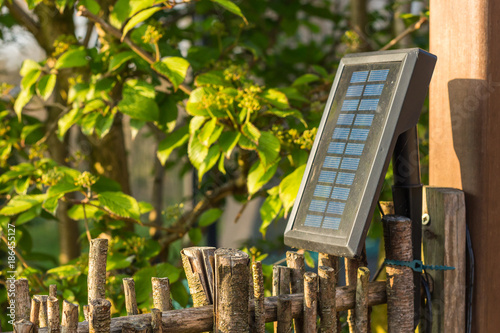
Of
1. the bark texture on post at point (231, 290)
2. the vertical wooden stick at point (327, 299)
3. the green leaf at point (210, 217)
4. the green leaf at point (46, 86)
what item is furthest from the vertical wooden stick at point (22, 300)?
the green leaf at point (210, 217)

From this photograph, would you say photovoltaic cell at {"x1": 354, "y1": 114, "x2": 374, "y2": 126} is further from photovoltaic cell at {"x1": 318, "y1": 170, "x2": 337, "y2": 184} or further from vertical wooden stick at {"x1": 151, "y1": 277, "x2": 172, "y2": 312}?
vertical wooden stick at {"x1": 151, "y1": 277, "x2": 172, "y2": 312}

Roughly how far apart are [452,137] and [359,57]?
0.35 meters

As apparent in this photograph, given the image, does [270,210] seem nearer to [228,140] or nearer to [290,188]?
[290,188]

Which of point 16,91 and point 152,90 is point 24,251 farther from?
point 152,90

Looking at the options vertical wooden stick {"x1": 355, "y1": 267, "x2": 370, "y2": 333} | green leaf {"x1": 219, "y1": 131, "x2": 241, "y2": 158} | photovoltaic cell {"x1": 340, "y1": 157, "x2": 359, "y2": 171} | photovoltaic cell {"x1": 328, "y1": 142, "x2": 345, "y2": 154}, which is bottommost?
vertical wooden stick {"x1": 355, "y1": 267, "x2": 370, "y2": 333}

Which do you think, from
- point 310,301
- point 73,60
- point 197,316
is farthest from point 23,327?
→ point 73,60

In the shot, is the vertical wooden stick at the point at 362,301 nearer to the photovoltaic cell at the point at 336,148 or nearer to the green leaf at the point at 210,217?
the photovoltaic cell at the point at 336,148

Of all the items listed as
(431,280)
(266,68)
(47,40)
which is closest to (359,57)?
(431,280)

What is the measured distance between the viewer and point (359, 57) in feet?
4.42

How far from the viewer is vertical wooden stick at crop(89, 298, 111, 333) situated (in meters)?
0.99

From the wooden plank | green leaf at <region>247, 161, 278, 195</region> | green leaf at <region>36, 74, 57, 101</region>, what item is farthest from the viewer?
green leaf at <region>36, 74, 57, 101</region>

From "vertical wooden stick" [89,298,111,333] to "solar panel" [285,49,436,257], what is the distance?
1.50ft

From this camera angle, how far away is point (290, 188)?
1538 millimetres

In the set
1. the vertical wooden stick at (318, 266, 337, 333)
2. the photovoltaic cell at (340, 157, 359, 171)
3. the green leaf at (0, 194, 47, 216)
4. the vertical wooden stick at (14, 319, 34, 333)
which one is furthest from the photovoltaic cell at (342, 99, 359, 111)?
the green leaf at (0, 194, 47, 216)
